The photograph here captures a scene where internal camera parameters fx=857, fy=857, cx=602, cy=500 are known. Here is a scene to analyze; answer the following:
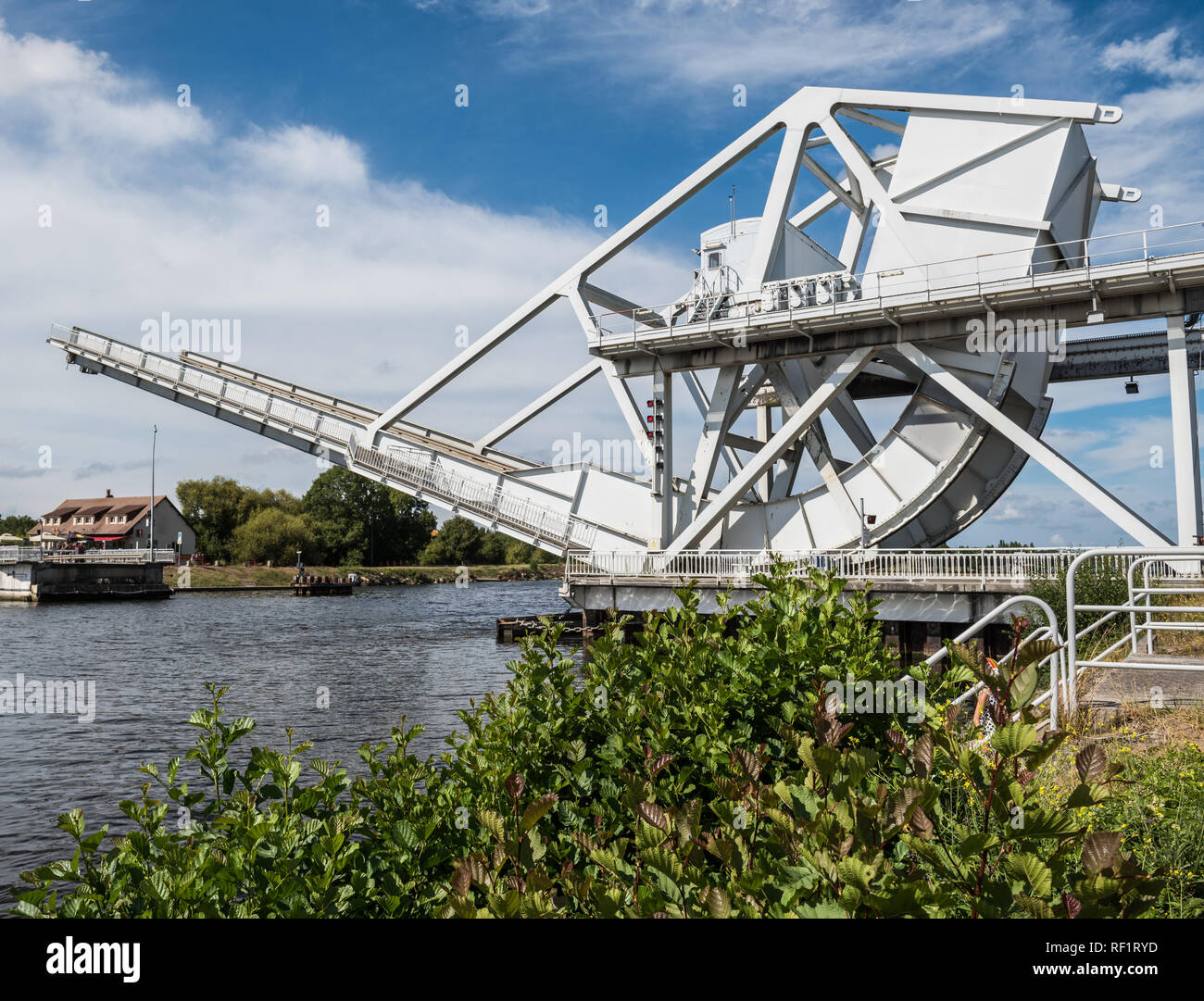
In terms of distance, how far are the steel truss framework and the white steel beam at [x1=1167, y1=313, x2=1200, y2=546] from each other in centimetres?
4

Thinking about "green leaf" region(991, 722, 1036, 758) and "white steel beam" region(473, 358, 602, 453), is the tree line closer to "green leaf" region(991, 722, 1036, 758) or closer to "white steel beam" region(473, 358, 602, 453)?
"white steel beam" region(473, 358, 602, 453)

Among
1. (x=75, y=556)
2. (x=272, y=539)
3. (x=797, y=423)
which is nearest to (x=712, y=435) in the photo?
(x=797, y=423)

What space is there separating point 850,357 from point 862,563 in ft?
21.5

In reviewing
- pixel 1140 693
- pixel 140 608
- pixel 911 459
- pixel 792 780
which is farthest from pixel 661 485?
pixel 140 608

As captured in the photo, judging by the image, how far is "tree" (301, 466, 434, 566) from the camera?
98062mm

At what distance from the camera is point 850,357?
2239 centimetres

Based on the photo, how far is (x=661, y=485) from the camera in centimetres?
2522

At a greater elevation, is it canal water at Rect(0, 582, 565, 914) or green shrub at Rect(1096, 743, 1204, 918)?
green shrub at Rect(1096, 743, 1204, 918)

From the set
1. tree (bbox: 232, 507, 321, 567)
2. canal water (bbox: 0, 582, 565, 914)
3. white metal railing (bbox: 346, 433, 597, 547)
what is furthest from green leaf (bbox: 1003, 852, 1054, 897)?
tree (bbox: 232, 507, 321, 567)

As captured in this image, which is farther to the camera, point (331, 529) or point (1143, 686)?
point (331, 529)

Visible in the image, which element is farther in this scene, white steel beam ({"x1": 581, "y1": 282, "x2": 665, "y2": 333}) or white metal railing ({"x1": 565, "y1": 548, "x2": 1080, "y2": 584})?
white steel beam ({"x1": 581, "y1": 282, "x2": 665, "y2": 333})

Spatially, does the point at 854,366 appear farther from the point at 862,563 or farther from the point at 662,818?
the point at 662,818

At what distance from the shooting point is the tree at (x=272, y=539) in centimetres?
8362
